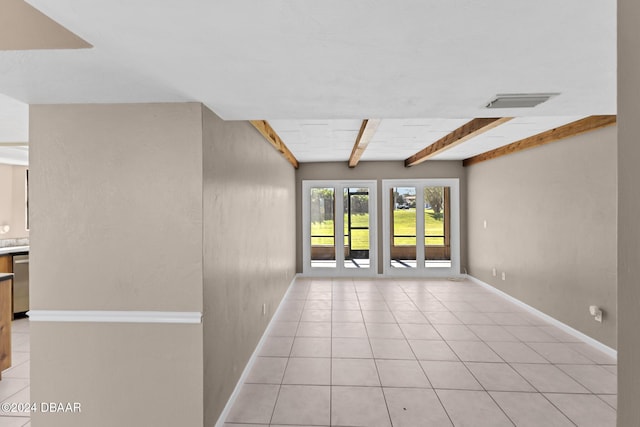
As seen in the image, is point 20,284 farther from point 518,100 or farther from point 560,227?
point 560,227

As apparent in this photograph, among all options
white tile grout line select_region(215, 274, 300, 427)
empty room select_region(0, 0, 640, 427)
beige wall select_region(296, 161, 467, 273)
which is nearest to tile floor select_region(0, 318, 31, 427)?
empty room select_region(0, 0, 640, 427)

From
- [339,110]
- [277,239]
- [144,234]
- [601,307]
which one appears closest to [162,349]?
[144,234]

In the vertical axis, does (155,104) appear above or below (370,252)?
above

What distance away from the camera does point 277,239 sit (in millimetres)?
5031

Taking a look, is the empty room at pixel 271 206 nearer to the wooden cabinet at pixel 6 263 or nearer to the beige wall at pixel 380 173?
the wooden cabinet at pixel 6 263

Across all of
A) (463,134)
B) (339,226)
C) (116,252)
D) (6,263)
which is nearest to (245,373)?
(116,252)

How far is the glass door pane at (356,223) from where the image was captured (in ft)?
24.2

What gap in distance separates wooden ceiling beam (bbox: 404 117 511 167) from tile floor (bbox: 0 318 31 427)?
4.97m

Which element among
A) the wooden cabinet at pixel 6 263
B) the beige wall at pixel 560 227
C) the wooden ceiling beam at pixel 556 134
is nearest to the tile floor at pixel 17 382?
the wooden cabinet at pixel 6 263

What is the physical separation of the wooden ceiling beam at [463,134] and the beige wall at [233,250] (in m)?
2.53

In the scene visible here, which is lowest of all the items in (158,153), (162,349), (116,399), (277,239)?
(116,399)
